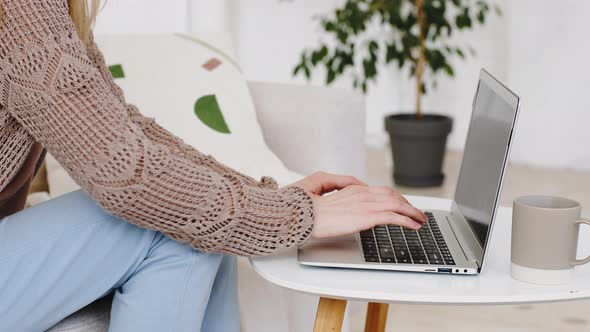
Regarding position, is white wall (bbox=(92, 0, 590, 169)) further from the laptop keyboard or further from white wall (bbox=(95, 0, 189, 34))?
the laptop keyboard

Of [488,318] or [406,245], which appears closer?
[406,245]

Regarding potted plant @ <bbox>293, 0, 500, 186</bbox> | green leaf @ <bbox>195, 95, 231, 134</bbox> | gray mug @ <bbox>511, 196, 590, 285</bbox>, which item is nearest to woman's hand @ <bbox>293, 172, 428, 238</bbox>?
gray mug @ <bbox>511, 196, 590, 285</bbox>

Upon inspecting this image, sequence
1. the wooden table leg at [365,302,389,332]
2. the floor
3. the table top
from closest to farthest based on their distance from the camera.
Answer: the table top
the wooden table leg at [365,302,389,332]
the floor

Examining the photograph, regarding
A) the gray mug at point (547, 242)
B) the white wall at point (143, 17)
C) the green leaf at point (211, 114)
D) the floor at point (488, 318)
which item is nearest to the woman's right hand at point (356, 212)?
the gray mug at point (547, 242)

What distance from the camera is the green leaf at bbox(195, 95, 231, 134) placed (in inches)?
63.2

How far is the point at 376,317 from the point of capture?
4.44ft

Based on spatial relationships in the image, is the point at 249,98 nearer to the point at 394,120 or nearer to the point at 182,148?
the point at 182,148

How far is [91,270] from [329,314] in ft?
0.90

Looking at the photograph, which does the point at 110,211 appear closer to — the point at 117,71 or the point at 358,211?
the point at 358,211

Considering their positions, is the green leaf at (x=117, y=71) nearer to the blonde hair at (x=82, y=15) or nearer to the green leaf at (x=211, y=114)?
the green leaf at (x=211, y=114)

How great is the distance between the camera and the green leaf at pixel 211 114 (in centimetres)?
161

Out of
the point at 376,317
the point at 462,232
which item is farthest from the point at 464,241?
the point at 376,317

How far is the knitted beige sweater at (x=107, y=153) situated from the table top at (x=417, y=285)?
0.14 feet

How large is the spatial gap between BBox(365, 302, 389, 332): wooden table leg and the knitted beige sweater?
1.37 feet
